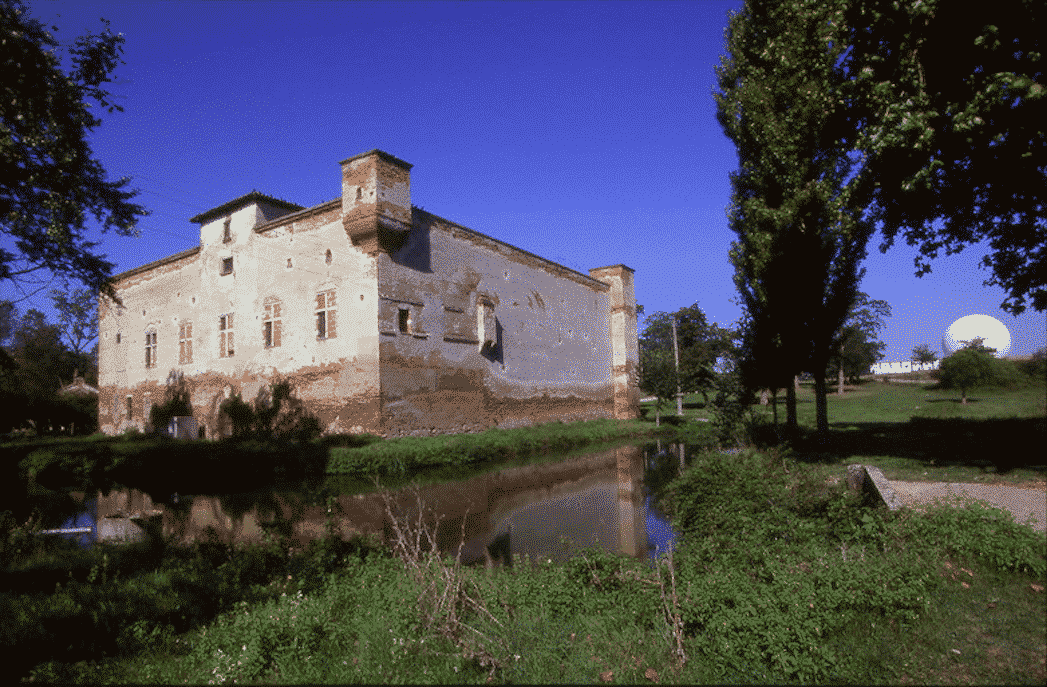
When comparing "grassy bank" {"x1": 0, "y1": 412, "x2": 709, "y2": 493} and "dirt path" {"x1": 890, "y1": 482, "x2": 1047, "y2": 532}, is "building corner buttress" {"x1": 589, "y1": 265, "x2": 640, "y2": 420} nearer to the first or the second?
"grassy bank" {"x1": 0, "y1": 412, "x2": 709, "y2": 493}

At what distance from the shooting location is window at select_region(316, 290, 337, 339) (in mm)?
18906

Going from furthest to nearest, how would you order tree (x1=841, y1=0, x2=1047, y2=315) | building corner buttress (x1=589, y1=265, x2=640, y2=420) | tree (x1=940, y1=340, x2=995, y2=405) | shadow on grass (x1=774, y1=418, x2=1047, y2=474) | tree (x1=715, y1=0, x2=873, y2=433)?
building corner buttress (x1=589, y1=265, x2=640, y2=420)
tree (x1=940, y1=340, x2=995, y2=405)
tree (x1=715, y1=0, x2=873, y2=433)
shadow on grass (x1=774, y1=418, x2=1047, y2=474)
tree (x1=841, y1=0, x2=1047, y2=315)

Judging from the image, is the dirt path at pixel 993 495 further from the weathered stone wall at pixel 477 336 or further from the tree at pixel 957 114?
the weathered stone wall at pixel 477 336

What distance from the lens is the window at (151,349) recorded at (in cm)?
2688

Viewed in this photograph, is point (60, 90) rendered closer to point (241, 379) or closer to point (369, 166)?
point (369, 166)

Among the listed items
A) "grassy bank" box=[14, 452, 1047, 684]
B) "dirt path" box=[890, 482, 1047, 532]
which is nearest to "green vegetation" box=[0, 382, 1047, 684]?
"grassy bank" box=[14, 452, 1047, 684]

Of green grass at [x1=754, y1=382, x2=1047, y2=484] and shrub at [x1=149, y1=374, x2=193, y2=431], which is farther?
shrub at [x1=149, y1=374, x2=193, y2=431]

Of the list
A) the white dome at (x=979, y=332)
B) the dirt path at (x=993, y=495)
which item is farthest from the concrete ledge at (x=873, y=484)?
the white dome at (x=979, y=332)

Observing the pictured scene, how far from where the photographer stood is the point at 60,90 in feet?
31.6

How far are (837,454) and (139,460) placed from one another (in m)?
17.4

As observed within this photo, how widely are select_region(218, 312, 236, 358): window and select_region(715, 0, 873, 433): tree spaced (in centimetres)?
1975

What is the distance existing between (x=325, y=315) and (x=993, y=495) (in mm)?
18054

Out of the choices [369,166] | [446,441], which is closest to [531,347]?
[446,441]

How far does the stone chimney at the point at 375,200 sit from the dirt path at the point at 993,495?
15.1 m
